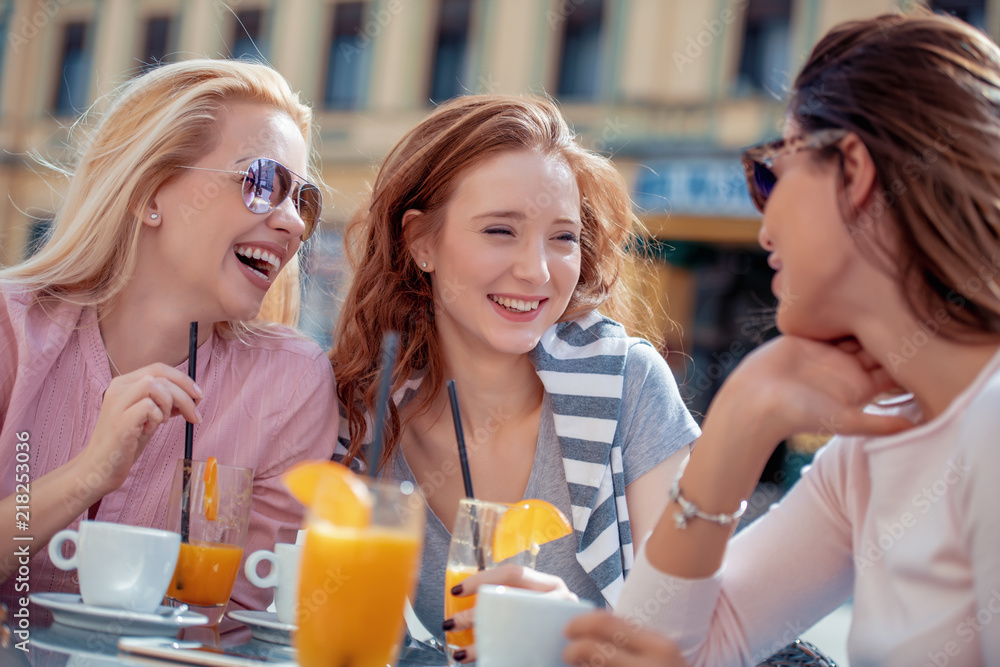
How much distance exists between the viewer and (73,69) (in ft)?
50.8

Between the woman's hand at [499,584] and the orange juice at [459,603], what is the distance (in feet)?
0.07

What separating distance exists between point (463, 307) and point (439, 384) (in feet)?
0.86

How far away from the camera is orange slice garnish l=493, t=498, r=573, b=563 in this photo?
1.51 meters

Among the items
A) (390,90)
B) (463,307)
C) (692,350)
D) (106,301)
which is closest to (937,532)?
(463,307)

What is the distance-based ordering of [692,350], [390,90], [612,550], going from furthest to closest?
[390,90] < [692,350] < [612,550]

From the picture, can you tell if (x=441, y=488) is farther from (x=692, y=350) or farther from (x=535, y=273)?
(x=692, y=350)

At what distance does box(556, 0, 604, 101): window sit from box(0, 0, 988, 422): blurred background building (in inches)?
0.7

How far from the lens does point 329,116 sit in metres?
13.6

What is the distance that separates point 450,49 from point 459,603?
12.3 m

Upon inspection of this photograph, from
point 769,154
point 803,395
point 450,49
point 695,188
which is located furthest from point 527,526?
point 450,49

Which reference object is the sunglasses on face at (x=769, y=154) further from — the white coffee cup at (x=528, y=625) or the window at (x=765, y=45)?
the window at (x=765, y=45)

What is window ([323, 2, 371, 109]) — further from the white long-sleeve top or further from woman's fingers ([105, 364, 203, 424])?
the white long-sleeve top

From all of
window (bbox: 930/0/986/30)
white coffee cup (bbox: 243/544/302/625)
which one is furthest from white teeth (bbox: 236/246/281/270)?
window (bbox: 930/0/986/30)

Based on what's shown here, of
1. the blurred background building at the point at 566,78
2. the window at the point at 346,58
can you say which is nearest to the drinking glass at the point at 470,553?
the blurred background building at the point at 566,78
